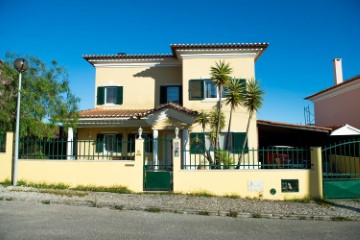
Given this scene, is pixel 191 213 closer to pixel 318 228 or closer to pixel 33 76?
pixel 318 228

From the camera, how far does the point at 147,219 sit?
696 cm

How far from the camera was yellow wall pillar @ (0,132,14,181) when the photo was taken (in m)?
10.8

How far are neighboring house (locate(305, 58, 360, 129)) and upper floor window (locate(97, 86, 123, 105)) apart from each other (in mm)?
14752

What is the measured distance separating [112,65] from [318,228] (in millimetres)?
14626

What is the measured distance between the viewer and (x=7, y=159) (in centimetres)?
1083

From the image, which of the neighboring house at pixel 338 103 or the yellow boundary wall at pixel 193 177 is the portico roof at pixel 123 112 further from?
the neighboring house at pixel 338 103


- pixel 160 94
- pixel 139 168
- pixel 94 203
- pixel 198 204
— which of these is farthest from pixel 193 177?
pixel 160 94

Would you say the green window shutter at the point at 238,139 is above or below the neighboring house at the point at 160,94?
below

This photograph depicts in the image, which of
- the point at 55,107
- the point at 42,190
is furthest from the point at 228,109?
the point at 42,190

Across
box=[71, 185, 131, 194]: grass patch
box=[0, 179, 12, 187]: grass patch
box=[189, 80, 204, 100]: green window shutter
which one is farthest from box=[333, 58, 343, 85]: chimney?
box=[0, 179, 12, 187]: grass patch

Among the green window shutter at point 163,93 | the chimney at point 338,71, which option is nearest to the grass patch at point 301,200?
the green window shutter at point 163,93

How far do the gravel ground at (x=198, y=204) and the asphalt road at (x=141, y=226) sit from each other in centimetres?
33

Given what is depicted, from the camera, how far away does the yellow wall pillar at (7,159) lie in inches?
426

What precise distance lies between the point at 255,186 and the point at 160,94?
9438 mm
